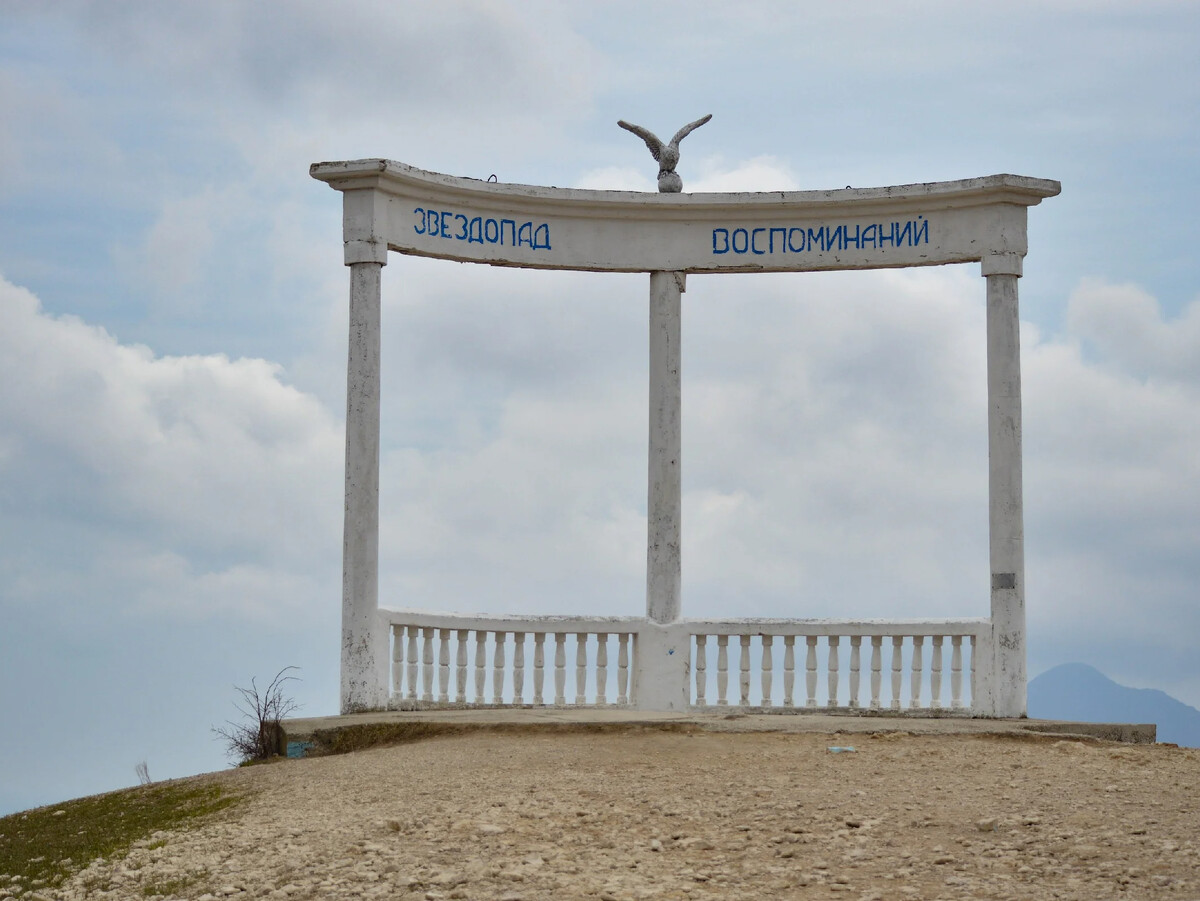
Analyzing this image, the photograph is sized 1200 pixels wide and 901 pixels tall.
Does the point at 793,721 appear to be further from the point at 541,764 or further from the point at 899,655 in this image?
the point at 541,764

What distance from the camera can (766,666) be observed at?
37.7 ft

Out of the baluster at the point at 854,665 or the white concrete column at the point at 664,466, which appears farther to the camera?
the white concrete column at the point at 664,466

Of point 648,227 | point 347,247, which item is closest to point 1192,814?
point 648,227

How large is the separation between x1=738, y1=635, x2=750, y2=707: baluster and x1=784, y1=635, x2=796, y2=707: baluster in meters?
0.30

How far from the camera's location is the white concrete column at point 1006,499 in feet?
37.6

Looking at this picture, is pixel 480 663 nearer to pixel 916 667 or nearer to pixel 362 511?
pixel 362 511

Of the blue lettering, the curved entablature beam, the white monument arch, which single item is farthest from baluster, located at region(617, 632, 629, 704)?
the blue lettering

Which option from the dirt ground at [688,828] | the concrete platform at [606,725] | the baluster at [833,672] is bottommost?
the dirt ground at [688,828]

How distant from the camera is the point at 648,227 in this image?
12.0m

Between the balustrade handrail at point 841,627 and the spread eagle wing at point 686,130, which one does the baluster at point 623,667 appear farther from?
the spread eagle wing at point 686,130

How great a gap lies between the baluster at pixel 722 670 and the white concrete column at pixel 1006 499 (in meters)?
2.16

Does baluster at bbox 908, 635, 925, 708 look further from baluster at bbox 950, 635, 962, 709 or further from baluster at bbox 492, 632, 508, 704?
baluster at bbox 492, 632, 508, 704

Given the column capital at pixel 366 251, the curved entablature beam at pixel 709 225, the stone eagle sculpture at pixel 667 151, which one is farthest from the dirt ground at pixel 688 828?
the stone eagle sculpture at pixel 667 151

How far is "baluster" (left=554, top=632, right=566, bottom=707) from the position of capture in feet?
37.5
